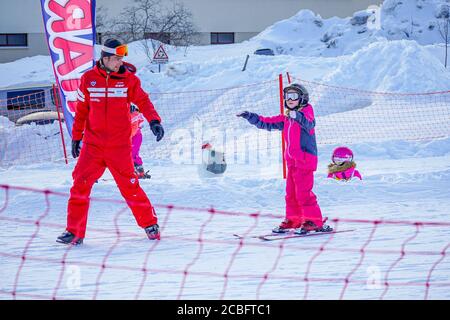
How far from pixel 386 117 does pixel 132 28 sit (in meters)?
16.3

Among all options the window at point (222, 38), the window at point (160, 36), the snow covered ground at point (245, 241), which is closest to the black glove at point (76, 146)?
the snow covered ground at point (245, 241)

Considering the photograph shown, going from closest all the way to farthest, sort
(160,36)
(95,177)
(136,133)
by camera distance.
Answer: (95,177)
(136,133)
(160,36)

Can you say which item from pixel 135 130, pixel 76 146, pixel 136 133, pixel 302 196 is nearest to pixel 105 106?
pixel 76 146

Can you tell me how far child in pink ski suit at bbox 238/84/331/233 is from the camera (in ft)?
22.0

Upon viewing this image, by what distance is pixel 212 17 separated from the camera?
32.8 m

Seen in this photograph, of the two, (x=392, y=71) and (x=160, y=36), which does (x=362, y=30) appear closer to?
(x=160, y=36)

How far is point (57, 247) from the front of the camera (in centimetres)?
641

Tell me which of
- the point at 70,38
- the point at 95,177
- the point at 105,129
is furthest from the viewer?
the point at 70,38

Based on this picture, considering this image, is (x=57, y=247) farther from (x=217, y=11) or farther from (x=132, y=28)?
(x=217, y=11)

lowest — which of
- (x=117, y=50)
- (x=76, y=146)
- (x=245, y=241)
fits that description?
(x=245, y=241)

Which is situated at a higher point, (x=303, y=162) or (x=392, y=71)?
(x=392, y=71)

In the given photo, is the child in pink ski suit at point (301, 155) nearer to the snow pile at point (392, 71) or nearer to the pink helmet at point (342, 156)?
the pink helmet at point (342, 156)

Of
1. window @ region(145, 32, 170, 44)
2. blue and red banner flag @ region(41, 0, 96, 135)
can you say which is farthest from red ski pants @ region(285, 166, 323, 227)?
window @ region(145, 32, 170, 44)

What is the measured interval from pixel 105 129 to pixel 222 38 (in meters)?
28.1
